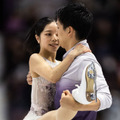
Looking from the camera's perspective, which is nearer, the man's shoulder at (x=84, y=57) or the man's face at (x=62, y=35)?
the man's shoulder at (x=84, y=57)

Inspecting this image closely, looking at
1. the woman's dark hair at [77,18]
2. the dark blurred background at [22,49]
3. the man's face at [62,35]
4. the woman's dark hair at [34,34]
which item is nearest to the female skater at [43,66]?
the woman's dark hair at [34,34]

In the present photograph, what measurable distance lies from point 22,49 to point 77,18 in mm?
2275

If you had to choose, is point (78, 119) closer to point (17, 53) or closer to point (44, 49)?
point (44, 49)

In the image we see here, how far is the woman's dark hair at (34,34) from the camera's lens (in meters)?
2.31

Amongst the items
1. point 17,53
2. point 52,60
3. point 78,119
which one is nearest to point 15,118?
point 17,53

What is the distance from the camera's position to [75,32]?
1.89 metres

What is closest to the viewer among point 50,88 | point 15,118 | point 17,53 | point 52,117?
point 52,117

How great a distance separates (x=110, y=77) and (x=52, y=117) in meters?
2.24

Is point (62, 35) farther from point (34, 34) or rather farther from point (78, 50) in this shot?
point (34, 34)

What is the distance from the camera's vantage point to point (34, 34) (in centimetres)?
245

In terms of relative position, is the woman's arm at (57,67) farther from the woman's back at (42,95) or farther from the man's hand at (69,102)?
the man's hand at (69,102)

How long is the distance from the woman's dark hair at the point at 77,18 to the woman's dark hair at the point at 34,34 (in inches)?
16.2

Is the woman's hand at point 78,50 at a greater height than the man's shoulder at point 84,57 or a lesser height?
greater

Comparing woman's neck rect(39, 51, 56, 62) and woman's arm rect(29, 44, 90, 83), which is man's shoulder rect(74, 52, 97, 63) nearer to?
woman's arm rect(29, 44, 90, 83)
